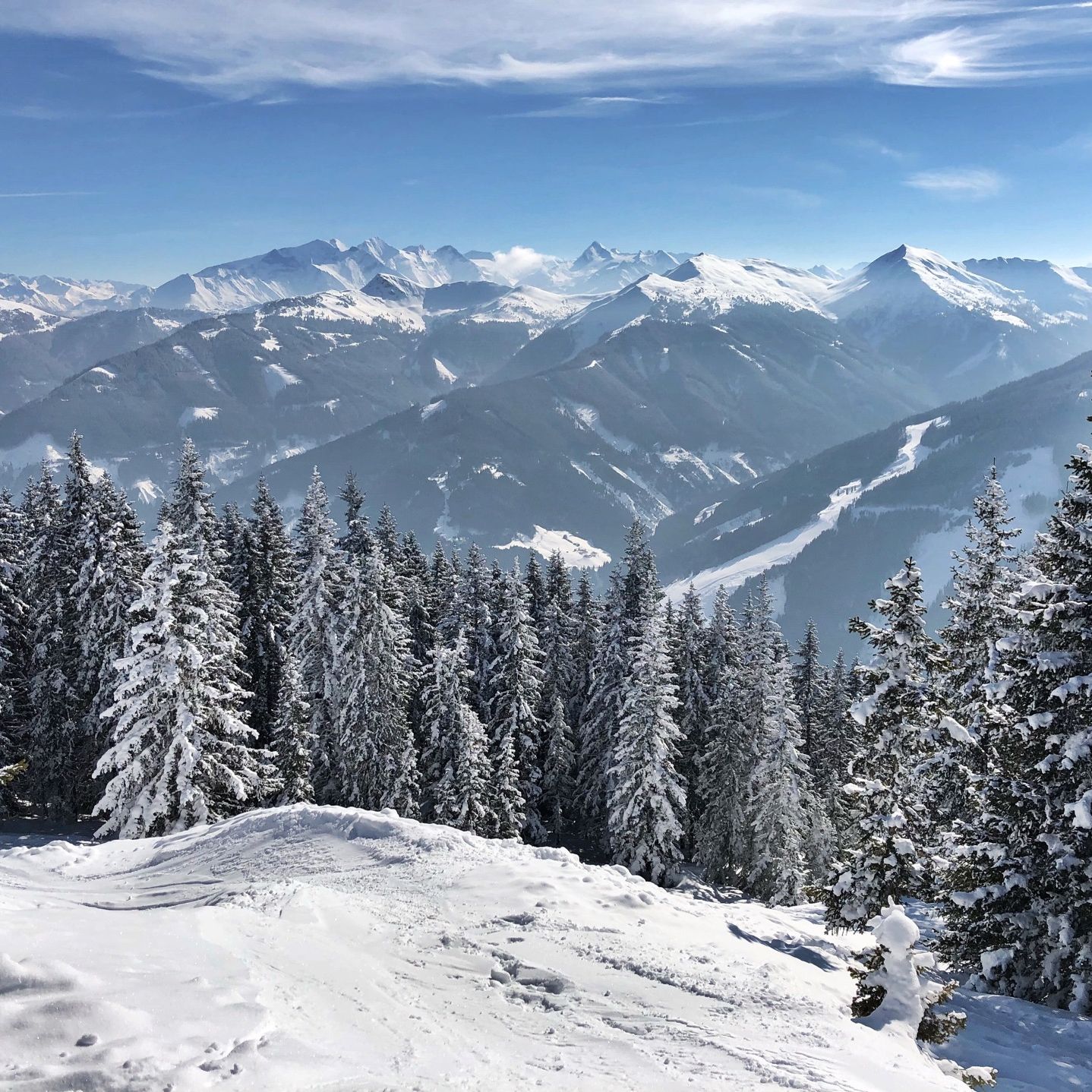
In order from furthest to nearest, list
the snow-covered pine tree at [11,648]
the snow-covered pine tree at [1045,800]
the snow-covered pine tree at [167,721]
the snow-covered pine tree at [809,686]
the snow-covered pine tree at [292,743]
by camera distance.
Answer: the snow-covered pine tree at [809,686] → the snow-covered pine tree at [292,743] → the snow-covered pine tree at [11,648] → the snow-covered pine tree at [167,721] → the snow-covered pine tree at [1045,800]

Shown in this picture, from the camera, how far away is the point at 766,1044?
9312 mm

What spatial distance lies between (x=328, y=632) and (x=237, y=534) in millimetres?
8363

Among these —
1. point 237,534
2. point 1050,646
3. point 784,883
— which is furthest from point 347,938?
point 237,534

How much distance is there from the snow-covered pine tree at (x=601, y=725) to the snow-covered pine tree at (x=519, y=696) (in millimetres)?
2964

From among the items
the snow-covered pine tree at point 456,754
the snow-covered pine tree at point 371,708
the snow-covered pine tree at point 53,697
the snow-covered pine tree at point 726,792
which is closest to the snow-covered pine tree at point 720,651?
the snow-covered pine tree at point 726,792

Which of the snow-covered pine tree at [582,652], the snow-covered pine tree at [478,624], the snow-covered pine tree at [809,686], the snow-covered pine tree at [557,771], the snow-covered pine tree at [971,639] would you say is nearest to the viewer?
the snow-covered pine tree at [971,639]

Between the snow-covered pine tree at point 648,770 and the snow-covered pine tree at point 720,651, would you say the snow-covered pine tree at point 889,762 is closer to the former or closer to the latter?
the snow-covered pine tree at point 648,770

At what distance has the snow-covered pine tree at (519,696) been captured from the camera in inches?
1453

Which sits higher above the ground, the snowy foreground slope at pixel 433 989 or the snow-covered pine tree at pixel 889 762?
the snow-covered pine tree at pixel 889 762

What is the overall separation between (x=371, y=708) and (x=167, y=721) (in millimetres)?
9755

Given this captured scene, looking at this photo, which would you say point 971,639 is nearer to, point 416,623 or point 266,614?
point 416,623

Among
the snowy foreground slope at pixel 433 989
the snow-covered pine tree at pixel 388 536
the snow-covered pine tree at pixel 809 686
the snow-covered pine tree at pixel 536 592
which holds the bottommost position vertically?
the snowy foreground slope at pixel 433 989

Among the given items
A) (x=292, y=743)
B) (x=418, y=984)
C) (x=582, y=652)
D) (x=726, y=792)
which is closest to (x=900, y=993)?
(x=418, y=984)

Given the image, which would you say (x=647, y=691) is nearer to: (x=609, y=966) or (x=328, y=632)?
(x=328, y=632)
